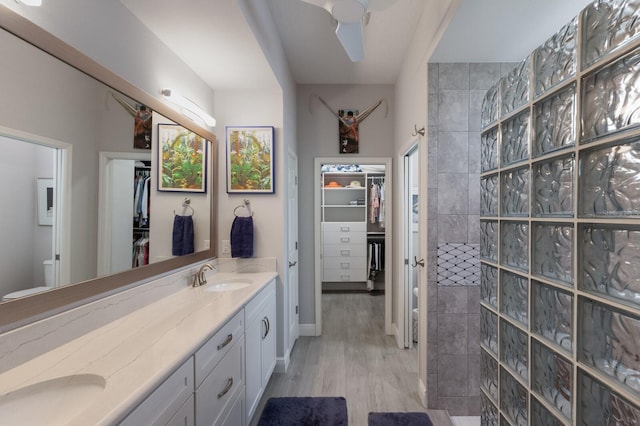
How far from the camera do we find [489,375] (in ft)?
4.30

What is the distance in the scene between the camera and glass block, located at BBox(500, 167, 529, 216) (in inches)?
42.2

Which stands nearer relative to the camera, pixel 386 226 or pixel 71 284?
pixel 71 284

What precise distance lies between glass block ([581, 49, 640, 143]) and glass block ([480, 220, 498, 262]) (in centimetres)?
58

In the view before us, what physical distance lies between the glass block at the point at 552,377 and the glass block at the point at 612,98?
66cm

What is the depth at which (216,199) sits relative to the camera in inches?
98.4

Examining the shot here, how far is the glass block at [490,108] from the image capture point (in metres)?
1.27

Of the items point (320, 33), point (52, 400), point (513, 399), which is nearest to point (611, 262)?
point (513, 399)

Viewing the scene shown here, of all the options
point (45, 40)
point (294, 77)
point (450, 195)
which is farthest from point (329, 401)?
point (294, 77)

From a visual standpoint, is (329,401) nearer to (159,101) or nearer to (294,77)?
(159,101)

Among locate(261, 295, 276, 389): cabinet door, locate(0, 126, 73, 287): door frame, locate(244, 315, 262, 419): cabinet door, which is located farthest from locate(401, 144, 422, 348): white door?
locate(0, 126, 73, 287): door frame

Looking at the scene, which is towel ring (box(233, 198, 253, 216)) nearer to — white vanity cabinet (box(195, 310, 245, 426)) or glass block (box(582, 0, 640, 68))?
white vanity cabinet (box(195, 310, 245, 426))

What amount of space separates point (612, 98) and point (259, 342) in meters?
2.11

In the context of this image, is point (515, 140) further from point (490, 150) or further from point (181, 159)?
point (181, 159)

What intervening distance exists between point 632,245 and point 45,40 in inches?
76.6
